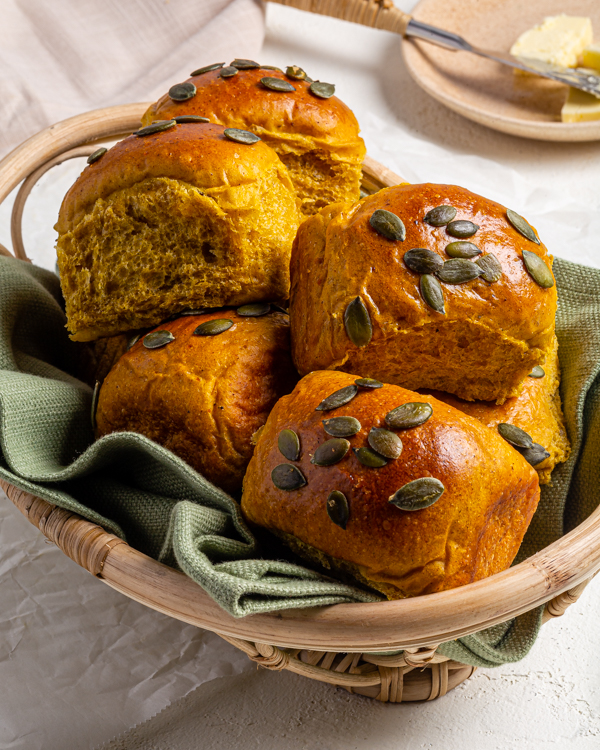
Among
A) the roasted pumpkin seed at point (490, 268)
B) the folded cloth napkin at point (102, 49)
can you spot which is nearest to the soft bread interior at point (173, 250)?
the roasted pumpkin seed at point (490, 268)

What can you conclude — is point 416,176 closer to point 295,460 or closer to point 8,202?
point 8,202

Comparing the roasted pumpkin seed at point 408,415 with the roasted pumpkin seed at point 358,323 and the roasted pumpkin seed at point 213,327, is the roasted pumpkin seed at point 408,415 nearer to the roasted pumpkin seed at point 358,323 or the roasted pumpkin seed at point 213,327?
the roasted pumpkin seed at point 358,323

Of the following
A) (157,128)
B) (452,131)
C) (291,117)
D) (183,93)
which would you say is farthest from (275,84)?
(452,131)

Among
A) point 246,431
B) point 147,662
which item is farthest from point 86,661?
point 246,431

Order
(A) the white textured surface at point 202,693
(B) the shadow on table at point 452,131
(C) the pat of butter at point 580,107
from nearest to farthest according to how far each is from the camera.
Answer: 1. (A) the white textured surface at point 202,693
2. (C) the pat of butter at point 580,107
3. (B) the shadow on table at point 452,131

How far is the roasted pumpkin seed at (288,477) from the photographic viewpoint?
131cm

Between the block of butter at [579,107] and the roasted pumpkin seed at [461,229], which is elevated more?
the roasted pumpkin seed at [461,229]

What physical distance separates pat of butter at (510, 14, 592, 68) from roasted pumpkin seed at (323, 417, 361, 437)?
2.66m

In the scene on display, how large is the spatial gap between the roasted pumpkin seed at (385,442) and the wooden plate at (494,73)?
2.30 meters

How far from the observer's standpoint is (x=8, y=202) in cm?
303

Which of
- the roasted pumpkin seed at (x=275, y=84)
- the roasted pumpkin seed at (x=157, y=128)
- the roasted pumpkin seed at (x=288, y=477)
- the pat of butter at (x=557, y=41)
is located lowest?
the pat of butter at (x=557, y=41)

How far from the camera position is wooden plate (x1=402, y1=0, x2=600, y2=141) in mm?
3133

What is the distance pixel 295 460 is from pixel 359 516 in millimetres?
159

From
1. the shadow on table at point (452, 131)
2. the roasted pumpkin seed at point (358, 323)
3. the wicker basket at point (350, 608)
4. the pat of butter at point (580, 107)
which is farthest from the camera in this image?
the shadow on table at point (452, 131)
